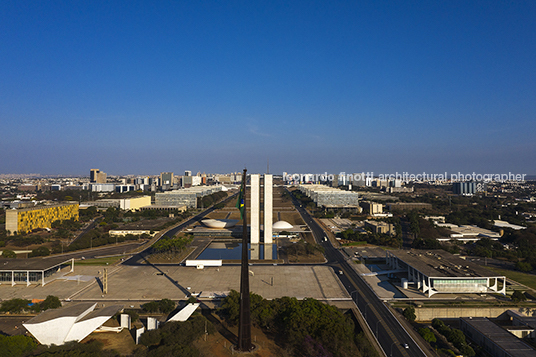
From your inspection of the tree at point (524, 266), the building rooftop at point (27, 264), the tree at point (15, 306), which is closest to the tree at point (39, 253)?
the building rooftop at point (27, 264)

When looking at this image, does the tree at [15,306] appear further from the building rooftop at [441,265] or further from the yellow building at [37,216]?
the yellow building at [37,216]

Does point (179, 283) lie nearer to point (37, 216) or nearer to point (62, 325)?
point (62, 325)

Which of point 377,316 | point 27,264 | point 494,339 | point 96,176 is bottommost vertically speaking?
point 377,316

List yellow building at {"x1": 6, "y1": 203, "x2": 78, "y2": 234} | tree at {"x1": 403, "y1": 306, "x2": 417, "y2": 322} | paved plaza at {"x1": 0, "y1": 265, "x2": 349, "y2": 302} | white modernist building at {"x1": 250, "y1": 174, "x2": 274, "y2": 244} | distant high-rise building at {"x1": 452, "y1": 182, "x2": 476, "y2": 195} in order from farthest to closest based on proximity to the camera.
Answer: distant high-rise building at {"x1": 452, "y1": 182, "x2": 476, "y2": 195}
yellow building at {"x1": 6, "y1": 203, "x2": 78, "y2": 234}
white modernist building at {"x1": 250, "y1": 174, "x2": 274, "y2": 244}
paved plaza at {"x1": 0, "y1": 265, "x2": 349, "y2": 302}
tree at {"x1": 403, "y1": 306, "x2": 417, "y2": 322}

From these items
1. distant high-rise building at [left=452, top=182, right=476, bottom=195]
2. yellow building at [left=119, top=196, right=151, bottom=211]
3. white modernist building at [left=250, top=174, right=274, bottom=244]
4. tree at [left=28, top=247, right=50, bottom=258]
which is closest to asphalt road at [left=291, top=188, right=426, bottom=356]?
white modernist building at [left=250, top=174, right=274, bottom=244]

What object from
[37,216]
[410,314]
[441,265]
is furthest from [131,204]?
[410,314]

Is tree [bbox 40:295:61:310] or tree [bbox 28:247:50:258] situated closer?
tree [bbox 40:295:61:310]

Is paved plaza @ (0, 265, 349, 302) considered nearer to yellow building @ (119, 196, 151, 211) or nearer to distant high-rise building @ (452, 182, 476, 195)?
yellow building @ (119, 196, 151, 211)
